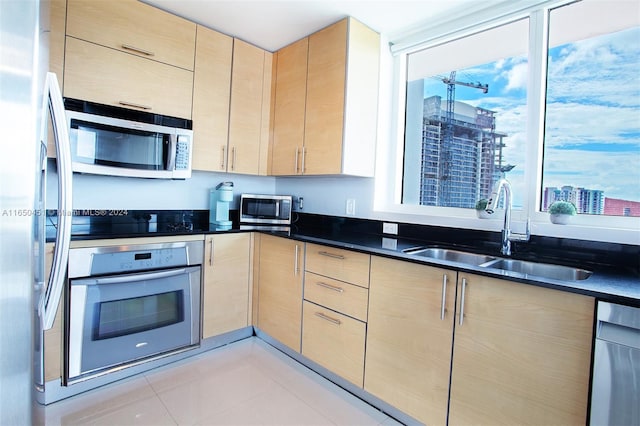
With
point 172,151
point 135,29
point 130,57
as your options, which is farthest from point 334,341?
point 135,29

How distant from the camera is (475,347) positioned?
1.42 metres

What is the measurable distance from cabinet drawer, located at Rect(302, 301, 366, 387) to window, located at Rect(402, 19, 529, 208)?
105 cm

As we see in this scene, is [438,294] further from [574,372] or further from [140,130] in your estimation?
[140,130]

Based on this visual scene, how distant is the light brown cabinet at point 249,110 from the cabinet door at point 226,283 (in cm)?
62

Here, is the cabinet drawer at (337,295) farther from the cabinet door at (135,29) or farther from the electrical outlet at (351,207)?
the cabinet door at (135,29)

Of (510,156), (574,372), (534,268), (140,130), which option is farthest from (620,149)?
(140,130)

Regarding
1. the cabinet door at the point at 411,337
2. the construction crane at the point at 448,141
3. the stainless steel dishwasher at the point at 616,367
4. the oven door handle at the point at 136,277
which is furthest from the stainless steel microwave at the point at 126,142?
the stainless steel dishwasher at the point at 616,367

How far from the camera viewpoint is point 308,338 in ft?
7.14

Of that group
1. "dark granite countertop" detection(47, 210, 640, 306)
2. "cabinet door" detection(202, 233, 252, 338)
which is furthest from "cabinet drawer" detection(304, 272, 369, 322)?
"cabinet door" detection(202, 233, 252, 338)

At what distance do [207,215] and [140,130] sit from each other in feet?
2.95

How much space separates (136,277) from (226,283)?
1.99ft

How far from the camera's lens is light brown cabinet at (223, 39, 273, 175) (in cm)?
269

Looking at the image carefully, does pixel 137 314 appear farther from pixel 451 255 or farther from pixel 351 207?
pixel 451 255

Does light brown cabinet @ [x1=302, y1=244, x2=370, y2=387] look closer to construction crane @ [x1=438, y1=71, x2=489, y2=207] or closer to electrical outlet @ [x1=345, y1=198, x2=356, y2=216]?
electrical outlet @ [x1=345, y1=198, x2=356, y2=216]
